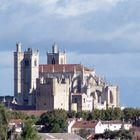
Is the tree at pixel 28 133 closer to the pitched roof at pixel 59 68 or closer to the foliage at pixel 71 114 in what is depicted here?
the foliage at pixel 71 114

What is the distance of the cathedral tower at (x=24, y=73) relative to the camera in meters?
157

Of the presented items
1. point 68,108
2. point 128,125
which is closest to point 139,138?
point 128,125

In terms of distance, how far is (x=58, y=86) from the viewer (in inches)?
6043

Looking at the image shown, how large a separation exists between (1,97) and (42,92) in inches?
285

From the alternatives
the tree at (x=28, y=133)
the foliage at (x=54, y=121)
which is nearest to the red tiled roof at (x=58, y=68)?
the foliage at (x=54, y=121)

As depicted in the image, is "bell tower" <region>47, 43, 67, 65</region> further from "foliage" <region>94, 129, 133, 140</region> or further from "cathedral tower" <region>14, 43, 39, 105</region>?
"foliage" <region>94, 129, 133, 140</region>

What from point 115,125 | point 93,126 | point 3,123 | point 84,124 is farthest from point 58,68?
point 3,123

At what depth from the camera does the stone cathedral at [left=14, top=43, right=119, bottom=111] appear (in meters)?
152

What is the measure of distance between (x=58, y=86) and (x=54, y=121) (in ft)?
102

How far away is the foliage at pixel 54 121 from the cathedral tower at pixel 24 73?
24.3m

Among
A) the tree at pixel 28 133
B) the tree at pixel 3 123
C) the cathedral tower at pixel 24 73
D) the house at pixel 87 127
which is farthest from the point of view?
the cathedral tower at pixel 24 73

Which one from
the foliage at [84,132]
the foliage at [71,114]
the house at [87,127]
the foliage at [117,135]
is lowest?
the foliage at [117,135]

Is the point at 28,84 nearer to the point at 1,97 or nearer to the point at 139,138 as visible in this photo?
the point at 1,97

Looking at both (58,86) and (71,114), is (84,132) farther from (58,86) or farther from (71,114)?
(58,86)
